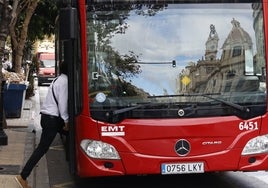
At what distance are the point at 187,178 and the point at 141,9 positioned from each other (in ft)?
10.0

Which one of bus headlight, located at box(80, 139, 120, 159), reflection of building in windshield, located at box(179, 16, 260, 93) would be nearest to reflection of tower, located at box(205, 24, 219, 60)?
reflection of building in windshield, located at box(179, 16, 260, 93)

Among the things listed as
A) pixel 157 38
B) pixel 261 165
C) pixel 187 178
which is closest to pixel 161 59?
pixel 157 38

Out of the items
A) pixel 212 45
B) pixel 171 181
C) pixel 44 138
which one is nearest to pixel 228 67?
pixel 212 45

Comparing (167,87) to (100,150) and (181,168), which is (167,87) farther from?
(100,150)

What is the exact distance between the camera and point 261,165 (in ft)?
20.5

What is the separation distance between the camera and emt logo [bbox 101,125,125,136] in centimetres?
602

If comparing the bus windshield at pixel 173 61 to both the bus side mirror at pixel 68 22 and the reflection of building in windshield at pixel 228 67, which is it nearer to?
the reflection of building in windshield at pixel 228 67

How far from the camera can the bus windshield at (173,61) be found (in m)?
6.11

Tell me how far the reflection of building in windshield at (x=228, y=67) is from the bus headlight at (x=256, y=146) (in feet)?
1.95

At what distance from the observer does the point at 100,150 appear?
608 centimetres

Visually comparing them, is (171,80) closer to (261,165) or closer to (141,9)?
(141,9)

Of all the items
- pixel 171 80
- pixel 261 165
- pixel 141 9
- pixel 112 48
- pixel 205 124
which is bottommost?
pixel 261 165

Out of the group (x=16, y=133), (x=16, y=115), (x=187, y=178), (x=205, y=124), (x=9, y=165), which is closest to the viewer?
(x=205, y=124)

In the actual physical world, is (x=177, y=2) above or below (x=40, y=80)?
above
